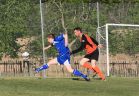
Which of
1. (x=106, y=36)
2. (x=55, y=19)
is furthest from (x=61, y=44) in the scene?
(x=55, y=19)

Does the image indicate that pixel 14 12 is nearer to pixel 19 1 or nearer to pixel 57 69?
→ pixel 19 1

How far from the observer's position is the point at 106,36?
22016mm

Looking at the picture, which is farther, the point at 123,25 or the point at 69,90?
the point at 123,25

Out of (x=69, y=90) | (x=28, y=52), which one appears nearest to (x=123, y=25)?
(x=28, y=52)

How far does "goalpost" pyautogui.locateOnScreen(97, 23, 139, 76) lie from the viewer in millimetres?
21953

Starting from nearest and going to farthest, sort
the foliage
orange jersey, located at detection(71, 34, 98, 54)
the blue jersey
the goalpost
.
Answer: the blue jersey → orange jersey, located at detection(71, 34, 98, 54) → the goalpost → the foliage

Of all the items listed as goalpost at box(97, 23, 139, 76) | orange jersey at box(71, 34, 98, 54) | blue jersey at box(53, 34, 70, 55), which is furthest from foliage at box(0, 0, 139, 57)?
blue jersey at box(53, 34, 70, 55)

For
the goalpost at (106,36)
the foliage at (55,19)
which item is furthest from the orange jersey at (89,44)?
the foliage at (55,19)

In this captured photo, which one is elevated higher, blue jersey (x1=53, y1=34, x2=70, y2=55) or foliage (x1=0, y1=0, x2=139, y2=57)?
foliage (x1=0, y1=0, x2=139, y2=57)

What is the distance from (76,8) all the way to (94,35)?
1.56 metres

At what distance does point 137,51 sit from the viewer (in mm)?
22781

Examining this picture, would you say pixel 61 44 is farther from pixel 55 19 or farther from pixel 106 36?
pixel 55 19

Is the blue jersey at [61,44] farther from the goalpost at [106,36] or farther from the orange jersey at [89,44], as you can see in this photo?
the goalpost at [106,36]

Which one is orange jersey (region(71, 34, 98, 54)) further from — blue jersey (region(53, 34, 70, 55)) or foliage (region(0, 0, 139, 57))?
foliage (region(0, 0, 139, 57))
